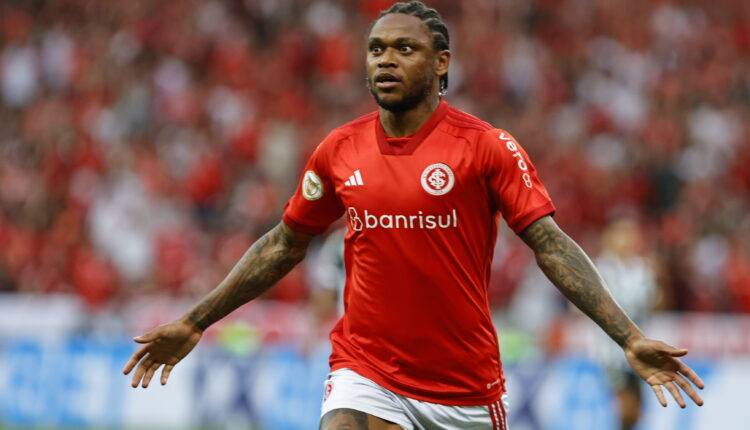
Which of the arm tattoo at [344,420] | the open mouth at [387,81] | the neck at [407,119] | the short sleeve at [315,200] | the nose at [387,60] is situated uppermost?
the nose at [387,60]

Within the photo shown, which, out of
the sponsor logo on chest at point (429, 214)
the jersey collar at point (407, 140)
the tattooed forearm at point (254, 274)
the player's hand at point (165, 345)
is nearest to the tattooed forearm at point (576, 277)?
the sponsor logo on chest at point (429, 214)

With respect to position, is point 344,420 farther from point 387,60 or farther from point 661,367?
point 387,60

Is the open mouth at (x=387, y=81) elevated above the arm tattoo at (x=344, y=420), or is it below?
above

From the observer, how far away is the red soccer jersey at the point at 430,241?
18.5 feet

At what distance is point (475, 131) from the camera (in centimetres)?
573

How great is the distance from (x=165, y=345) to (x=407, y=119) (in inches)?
55.6

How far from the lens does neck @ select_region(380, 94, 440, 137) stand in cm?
581

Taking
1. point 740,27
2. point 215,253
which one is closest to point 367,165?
point 215,253

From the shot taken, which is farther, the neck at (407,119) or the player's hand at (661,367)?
the neck at (407,119)

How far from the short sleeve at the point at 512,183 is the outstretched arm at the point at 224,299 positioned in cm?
98

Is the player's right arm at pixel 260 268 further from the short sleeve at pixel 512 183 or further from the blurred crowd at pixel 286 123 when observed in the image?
the blurred crowd at pixel 286 123

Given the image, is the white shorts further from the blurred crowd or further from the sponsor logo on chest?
the blurred crowd

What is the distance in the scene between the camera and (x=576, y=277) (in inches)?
220

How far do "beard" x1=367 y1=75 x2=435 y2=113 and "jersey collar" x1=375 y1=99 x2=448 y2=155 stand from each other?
0.09 meters
